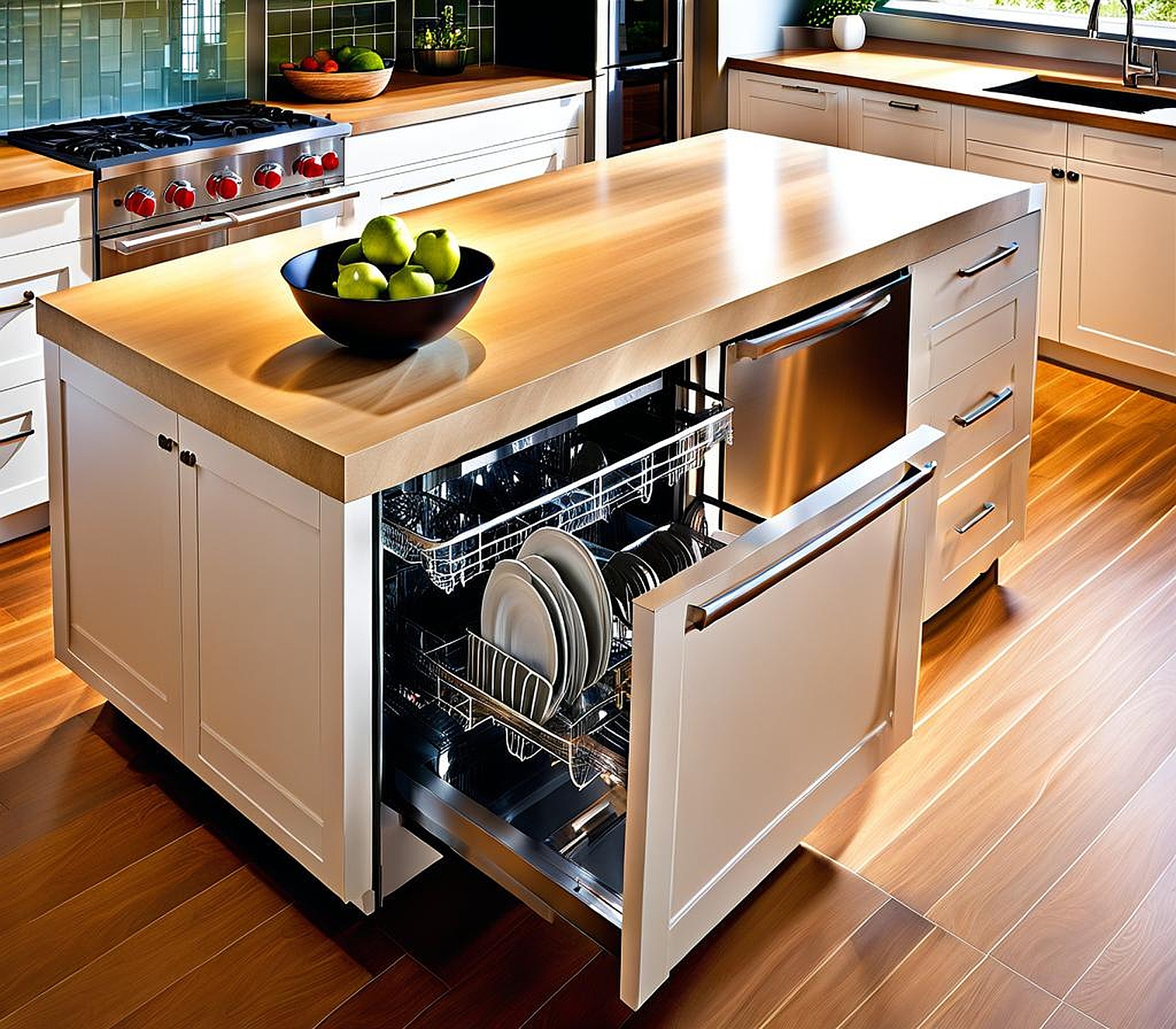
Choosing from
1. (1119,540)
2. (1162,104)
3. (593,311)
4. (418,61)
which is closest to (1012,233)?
(1119,540)

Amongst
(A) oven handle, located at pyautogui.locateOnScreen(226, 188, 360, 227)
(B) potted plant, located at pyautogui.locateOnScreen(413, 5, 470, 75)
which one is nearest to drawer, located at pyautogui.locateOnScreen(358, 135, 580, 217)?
(A) oven handle, located at pyautogui.locateOnScreen(226, 188, 360, 227)

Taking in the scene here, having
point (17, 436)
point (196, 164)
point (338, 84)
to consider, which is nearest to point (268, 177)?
point (196, 164)

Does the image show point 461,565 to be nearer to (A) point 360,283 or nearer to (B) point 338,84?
(A) point 360,283

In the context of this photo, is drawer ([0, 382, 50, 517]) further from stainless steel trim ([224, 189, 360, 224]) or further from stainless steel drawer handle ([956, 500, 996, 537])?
stainless steel drawer handle ([956, 500, 996, 537])

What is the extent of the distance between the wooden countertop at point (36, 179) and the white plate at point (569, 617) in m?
1.72

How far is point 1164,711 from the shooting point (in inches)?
101

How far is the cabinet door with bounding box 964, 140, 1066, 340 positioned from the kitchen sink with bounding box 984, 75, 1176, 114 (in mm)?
247

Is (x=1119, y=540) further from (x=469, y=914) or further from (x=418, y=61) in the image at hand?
(x=418, y=61)

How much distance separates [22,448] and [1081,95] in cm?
364

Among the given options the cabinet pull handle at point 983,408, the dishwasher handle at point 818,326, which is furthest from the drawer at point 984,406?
the dishwasher handle at point 818,326

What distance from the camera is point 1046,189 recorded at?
4082 mm

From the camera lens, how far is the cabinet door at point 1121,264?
391 centimetres

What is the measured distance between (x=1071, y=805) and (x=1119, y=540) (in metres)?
1.14

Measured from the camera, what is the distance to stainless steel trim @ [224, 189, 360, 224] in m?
3.42
